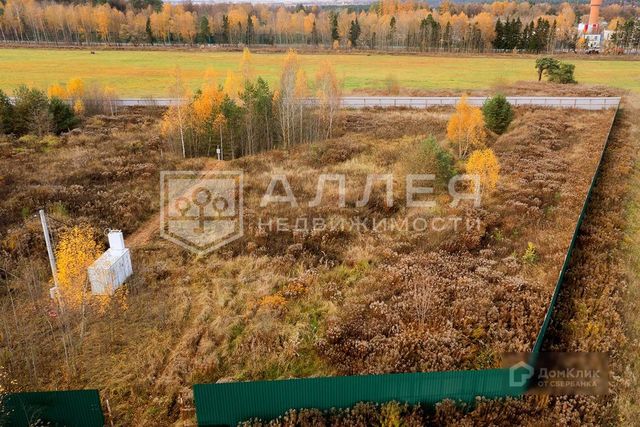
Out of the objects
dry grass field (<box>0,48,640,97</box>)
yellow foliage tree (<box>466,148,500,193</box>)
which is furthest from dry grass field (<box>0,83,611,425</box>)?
dry grass field (<box>0,48,640,97</box>)

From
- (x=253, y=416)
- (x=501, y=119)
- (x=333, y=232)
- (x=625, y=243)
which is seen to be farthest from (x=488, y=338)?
(x=501, y=119)

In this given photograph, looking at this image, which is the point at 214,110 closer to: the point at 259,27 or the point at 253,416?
the point at 253,416

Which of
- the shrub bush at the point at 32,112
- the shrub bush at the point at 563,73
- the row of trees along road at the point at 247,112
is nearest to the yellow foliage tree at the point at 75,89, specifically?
the shrub bush at the point at 32,112

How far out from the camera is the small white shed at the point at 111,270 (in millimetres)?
16219

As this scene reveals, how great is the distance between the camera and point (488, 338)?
1400 centimetres

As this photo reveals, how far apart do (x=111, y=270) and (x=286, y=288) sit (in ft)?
20.1

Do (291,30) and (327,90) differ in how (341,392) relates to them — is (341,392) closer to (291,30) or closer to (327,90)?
(327,90)

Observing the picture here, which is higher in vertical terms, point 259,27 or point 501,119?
point 259,27

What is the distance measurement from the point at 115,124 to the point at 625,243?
39.3 m

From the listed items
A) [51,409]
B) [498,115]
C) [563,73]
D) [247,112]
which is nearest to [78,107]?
[247,112]

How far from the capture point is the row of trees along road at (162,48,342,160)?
32531 millimetres

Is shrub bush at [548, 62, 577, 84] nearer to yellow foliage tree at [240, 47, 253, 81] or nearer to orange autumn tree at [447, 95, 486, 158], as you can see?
orange autumn tree at [447, 95, 486, 158]

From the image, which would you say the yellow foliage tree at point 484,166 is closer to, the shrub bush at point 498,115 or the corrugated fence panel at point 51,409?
the shrub bush at point 498,115

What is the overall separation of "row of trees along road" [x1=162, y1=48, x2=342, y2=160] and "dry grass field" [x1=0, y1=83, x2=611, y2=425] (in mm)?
4138
